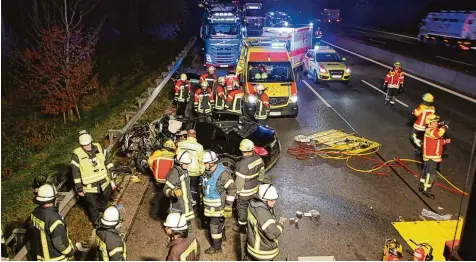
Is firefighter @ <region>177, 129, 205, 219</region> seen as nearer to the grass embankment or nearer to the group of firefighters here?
the group of firefighters

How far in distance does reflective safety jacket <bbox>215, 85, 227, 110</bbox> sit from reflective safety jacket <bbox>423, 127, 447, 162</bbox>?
603 centimetres

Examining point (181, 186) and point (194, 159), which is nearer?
point (181, 186)

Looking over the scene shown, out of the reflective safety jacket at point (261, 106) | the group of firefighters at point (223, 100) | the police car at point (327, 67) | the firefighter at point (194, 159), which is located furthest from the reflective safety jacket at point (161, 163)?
the police car at point (327, 67)

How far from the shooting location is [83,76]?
15883 millimetres

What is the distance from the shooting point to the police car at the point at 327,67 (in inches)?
794

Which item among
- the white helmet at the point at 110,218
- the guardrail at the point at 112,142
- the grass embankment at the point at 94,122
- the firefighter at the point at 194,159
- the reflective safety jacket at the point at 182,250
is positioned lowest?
the grass embankment at the point at 94,122

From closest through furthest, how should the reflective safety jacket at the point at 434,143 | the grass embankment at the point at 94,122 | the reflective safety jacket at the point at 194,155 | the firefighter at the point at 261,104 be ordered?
the reflective safety jacket at the point at 194,155, the reflective safety jacket at the point at 434,143, the grass embankment at the point at 94,122, the firefighter at the point at 261,104

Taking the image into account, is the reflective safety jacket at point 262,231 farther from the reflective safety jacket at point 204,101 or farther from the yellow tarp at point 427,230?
the reflective safety jacket at point 204,101

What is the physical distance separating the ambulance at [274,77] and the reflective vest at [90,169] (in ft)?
24.0

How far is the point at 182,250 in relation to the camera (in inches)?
186

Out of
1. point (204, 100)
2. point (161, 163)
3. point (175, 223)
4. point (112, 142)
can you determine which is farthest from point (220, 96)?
point (175, 223)

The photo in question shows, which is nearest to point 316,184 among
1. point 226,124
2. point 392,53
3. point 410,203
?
point 410,203

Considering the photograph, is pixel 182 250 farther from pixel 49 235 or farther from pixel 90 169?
pixel 90 169

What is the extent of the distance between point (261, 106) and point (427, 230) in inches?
232
